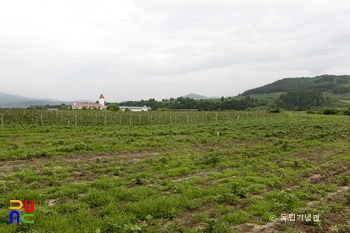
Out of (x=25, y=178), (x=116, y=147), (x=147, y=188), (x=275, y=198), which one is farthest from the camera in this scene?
(x=116, y=147)

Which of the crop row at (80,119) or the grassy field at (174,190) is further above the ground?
the crop row at (80,119)

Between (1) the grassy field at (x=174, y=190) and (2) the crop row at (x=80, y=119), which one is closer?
(1) the grassy field at (x=174, y=190)

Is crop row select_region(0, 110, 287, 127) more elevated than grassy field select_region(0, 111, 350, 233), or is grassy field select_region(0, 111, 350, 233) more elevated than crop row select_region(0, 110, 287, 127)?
crop row select_region(0, 110, 287, 127)

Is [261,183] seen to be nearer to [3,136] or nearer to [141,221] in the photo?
[141,221]

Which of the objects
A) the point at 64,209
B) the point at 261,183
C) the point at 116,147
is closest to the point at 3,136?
the point at 116,147

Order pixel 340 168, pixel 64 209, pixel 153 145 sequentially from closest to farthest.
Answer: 1. pixel 64 209
2. pixel 340 168
3. pixel 153 145

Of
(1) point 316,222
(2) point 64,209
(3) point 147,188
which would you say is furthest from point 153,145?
(1) point 316,222

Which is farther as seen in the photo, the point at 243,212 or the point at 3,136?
the point at 3,136

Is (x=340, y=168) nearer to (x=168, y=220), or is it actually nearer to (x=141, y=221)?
(x=168, y=220)

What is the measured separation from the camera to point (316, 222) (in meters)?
5.51

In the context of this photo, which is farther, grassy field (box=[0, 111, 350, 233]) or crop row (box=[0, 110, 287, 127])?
crop row (box=[0, 110, 287, 127])

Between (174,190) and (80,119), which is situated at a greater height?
(80,119)

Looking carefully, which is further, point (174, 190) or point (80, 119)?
point (80, 119)

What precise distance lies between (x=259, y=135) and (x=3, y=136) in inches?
847
